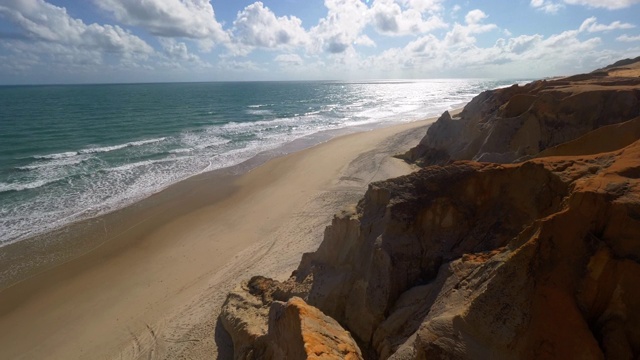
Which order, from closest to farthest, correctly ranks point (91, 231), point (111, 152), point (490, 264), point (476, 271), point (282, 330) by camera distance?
point (490, 264), point (476, 271), point (282, 330), point (91, 231), point (111, 152)

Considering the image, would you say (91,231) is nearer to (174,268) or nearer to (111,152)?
(174,268)

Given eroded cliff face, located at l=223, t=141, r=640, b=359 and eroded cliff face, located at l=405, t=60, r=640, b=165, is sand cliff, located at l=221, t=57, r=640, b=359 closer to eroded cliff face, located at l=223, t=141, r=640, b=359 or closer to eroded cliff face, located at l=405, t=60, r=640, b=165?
eroded cliff face, located at l=223, t=141, r=640, b=359

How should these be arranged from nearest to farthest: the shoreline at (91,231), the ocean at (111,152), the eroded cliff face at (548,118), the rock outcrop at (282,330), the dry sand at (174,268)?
the rock outcrop at (282,330) → the dry sand at (174,268) → the eroded cliff face at (548,118) → the shoreline at (91,231) → the ocean at (111,152)

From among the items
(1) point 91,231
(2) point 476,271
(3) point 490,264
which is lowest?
(1) point 91,231

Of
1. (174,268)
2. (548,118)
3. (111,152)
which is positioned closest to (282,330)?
(174,268)

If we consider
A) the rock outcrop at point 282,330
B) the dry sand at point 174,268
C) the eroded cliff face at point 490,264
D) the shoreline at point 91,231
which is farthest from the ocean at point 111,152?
the eroded cliff face at point 490,264

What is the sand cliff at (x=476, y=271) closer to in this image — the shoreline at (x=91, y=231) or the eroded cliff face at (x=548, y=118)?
the eroded cliff face at (x=548, y=118)

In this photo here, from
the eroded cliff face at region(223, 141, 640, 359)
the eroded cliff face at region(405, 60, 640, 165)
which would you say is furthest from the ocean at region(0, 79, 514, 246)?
the eroded cliff face at region(405, 60, 640, 165)

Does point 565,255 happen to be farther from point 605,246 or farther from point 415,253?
point 415,253
